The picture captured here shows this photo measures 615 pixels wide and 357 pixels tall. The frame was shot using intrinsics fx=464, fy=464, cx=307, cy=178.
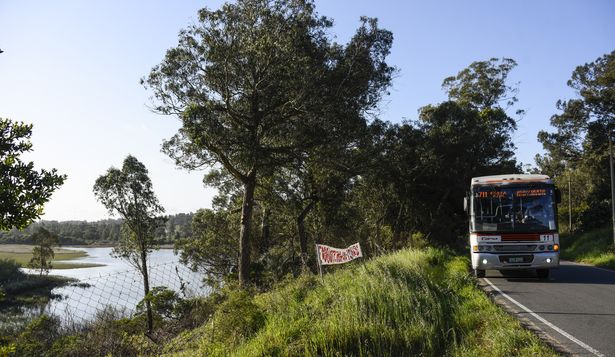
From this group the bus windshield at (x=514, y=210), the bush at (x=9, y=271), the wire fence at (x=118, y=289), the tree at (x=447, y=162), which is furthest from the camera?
the bush at (x=9, y=271)

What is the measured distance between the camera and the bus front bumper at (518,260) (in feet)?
43.0

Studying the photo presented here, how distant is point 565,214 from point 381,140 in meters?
23.8

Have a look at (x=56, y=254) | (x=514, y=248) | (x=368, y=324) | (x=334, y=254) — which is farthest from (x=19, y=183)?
(x=56, y=254)

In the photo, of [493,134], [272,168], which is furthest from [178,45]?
[493,134]

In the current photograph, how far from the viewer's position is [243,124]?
19922mm

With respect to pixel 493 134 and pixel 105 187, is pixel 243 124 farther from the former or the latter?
pixel 493 134

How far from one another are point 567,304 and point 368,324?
536 centimetres

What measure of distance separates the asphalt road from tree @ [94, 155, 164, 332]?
86.3 ft

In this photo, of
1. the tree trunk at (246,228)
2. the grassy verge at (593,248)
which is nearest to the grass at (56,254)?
the tree trunk at (246,228)

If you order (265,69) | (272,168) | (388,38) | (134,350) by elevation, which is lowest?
(134,350)

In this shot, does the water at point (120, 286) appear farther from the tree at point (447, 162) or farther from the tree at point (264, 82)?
the tree at point (447, 162)

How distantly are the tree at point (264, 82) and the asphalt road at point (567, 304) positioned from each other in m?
9.19

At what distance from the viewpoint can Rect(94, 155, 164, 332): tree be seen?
3406 cm

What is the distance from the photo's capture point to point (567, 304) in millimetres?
9859
